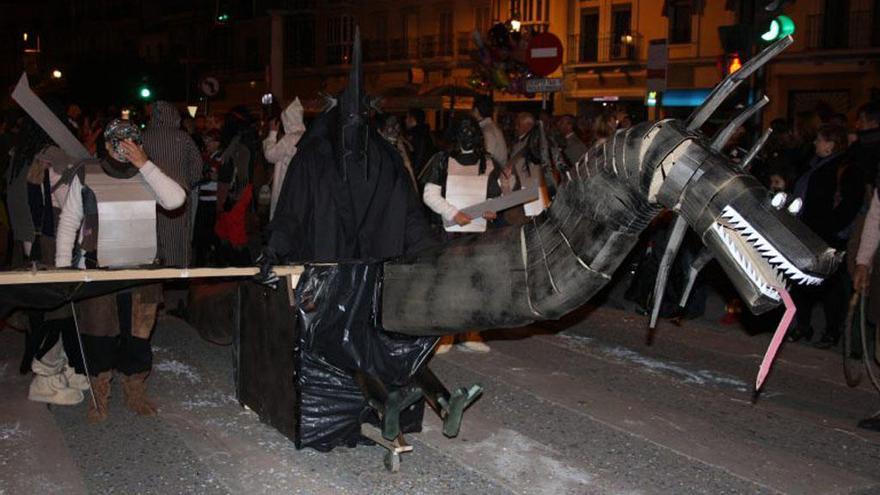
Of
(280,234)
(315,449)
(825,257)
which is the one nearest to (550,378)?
(315,449)

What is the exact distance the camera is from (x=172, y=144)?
27.0 feet

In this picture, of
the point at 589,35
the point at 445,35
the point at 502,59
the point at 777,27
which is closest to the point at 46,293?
the point at 777,27

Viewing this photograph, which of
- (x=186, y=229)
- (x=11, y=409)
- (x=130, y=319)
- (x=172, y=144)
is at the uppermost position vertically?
(x=172, y=144)

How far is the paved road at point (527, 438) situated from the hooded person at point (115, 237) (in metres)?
0.48

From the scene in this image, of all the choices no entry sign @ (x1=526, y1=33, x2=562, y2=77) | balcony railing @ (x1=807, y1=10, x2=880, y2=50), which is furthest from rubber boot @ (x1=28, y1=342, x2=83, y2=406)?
balcony railing @ (x1=807, y1=10, x2=880, y2=50)

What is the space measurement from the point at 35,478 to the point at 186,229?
223 cm

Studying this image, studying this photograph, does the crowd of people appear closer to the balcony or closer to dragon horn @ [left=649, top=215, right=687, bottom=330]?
dragon horn @ [left=649, top=215, right=687, bottom=330]

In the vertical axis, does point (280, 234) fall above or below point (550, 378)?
above

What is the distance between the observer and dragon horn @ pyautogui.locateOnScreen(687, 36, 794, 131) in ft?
14.0

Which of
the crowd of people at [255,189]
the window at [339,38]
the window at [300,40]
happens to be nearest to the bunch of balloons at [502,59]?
the crowd of people at [255,189]

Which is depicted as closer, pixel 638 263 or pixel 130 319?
pixel 130 319

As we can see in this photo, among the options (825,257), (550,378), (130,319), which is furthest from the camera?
(550,378)

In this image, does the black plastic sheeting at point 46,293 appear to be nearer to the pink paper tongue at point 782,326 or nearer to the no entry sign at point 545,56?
the pink paper tongue at point 782,326

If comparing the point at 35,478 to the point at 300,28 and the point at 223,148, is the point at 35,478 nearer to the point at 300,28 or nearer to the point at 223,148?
the point at 223,148
